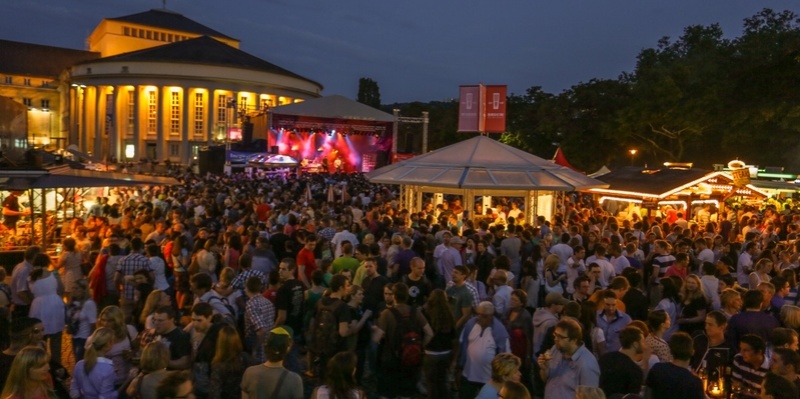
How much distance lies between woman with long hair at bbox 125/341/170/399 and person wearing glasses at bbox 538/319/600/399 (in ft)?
9.51

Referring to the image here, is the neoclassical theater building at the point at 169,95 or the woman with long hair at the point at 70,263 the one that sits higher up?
the neoclassical theater building at the point at 169,95

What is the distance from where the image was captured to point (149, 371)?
13.9 ft

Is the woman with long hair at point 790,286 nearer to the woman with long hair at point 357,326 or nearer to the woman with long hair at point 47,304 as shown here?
the woman with long hair at point 357,326

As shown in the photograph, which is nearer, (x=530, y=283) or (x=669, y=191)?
(x=530, y=283)

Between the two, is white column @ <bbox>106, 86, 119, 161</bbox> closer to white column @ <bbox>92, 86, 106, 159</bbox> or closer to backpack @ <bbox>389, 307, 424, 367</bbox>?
white column @ <bbox>92, 86, 106, 159</bbox>

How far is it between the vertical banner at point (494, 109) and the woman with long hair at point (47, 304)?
16547 mm

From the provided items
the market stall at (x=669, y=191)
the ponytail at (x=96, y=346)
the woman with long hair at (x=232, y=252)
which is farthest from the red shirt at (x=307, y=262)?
the market stall at (x=669, y=191)

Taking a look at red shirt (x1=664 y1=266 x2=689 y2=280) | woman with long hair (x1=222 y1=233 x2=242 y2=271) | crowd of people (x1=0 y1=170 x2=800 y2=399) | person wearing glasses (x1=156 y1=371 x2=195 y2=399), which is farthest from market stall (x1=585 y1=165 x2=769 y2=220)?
person wearing glasses (x1=156 y1=371 x2=195 y2=399)

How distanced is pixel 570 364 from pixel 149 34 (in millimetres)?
82241

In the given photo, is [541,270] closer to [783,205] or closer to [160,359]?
[160,359]

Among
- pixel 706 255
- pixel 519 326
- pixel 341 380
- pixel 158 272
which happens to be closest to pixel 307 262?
pixel 158 272

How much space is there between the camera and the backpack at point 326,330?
20.0ft

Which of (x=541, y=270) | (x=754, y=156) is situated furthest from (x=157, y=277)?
(x=754, y=156)

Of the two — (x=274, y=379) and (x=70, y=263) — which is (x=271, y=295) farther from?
(x=70, y=263)
